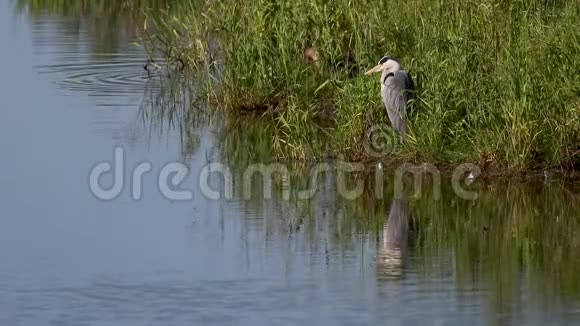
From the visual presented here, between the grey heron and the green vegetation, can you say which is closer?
the green vegetation

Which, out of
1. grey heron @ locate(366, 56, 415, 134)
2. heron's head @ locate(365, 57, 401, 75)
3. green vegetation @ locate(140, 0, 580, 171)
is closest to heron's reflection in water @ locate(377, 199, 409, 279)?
green vegetation @ locate(140, 0, 580, 171)

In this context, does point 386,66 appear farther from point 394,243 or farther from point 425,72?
point 394,243

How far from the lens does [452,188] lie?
11.4 meters

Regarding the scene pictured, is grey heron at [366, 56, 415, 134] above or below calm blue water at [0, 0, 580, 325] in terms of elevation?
above

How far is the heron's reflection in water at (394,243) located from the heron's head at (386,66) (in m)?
1.59

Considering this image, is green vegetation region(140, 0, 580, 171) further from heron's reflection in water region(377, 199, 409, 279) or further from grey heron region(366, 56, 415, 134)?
heron's reflection in water region(377, 199, 409, 279)

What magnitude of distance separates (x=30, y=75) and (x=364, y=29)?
14.5ft

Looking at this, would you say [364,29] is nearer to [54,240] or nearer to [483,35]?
[483,35]

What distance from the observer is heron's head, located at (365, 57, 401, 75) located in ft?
40.6

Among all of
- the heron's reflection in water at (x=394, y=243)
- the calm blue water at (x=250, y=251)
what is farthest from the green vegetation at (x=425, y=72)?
the heron's reflection in water at (x=394, y=243)

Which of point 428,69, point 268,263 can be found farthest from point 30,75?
point 268,263

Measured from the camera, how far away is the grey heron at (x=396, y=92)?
12.0 m

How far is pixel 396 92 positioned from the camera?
476 inches

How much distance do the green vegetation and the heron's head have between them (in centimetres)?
8
